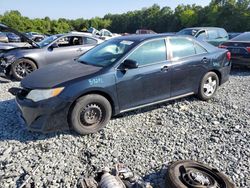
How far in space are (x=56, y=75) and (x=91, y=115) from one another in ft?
2.77

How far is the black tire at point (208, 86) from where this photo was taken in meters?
5.30

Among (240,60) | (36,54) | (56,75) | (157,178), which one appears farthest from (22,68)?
(240,60)

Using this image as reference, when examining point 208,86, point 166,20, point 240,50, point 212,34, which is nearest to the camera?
point 208,86

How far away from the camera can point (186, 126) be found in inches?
170

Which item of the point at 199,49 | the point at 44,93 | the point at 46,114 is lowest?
the point at 46,114

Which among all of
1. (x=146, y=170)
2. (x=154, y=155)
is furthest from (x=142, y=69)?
(x=146, y=170)

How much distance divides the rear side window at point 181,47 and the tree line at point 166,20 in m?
40.0

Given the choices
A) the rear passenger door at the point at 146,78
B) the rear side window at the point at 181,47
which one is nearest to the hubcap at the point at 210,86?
the rear side window at the point at 181,47

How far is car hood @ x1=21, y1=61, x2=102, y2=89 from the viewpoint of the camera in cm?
380

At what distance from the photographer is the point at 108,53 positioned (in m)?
4.63

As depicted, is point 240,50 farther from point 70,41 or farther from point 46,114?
point 46,114

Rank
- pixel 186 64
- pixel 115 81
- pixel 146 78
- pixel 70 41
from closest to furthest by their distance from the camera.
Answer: pixel 115 81 → pixel 146 78 → pixel 186 64 → pixel 70 41

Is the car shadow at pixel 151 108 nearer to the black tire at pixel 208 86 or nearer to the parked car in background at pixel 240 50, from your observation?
the black tire at pixel 208 86

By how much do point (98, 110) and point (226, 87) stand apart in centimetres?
401
